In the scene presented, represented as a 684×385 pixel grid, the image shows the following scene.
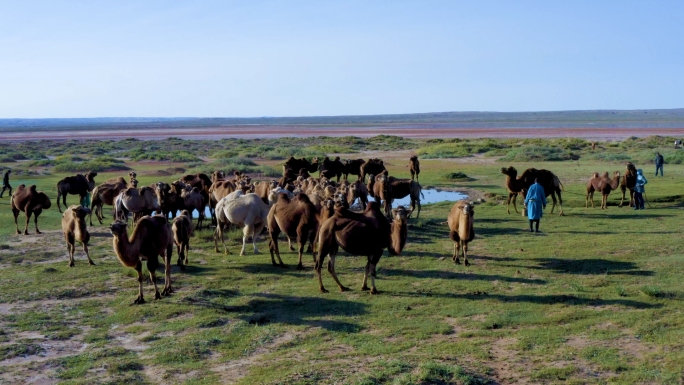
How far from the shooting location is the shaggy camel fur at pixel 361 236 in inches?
468

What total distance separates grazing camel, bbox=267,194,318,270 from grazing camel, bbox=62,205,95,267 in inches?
153

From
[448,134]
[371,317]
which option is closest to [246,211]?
[371,317]

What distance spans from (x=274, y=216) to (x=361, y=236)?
320cm

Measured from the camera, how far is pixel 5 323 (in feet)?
34.9

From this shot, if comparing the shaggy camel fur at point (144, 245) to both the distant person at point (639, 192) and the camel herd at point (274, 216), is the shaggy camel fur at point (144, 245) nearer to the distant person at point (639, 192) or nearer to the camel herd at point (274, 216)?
the camel herd at point (274, 216)

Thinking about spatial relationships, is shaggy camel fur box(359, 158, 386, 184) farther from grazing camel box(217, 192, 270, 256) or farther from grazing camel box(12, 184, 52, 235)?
grazing camel box(12, 184, 52, 235)

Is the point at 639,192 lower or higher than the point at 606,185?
lower

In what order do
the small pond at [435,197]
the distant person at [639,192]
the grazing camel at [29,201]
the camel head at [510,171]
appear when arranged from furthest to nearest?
the small pond at [435,197], the distant person at [639,192], the camel head at [510,171], the grazing camel at [29,201]

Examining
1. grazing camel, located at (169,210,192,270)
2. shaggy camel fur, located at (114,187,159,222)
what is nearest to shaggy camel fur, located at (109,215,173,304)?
grazing camel, located at (169,210,192,270)

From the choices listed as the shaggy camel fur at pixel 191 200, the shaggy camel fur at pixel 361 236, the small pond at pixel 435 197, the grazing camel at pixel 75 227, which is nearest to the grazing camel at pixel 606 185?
the small pond at pixel 435 197

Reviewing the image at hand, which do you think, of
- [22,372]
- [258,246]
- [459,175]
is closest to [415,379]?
[22,372]

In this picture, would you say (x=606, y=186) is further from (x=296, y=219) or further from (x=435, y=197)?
(x=296, y=219)

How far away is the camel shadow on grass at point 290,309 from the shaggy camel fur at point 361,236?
78cm

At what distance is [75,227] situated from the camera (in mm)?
14250
